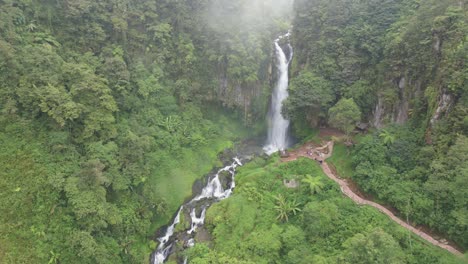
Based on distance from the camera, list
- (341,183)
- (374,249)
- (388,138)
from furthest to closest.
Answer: (341,183), (388,138), (374,249)

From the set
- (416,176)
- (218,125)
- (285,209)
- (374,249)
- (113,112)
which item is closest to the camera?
(374,249)

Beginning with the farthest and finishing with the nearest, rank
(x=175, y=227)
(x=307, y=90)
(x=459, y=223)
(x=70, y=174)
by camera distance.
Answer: (x=307, y=90)
(x=175, y=227)
(x=70, y=174)
(x=459, y=223)

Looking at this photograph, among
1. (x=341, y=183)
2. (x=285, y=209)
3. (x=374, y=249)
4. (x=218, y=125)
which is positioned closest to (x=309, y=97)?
(x=341, y=183)

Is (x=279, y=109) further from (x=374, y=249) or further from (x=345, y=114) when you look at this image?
(x=374, y=249)

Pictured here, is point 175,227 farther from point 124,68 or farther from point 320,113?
point 320,113

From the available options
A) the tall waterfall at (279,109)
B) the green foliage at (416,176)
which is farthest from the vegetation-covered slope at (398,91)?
the tall waterfall at (279,109)

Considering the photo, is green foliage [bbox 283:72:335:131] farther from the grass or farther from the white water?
the white water

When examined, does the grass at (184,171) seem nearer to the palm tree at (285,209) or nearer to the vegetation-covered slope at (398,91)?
the vegetation-covered slope at (398,91)

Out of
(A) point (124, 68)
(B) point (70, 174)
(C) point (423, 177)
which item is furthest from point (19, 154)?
(C) point (423, 177)
